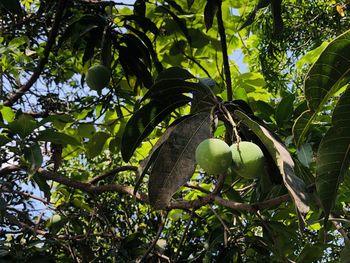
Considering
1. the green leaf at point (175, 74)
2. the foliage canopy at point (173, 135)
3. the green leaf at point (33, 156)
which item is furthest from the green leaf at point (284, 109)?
the green leaf at point (33, 156)

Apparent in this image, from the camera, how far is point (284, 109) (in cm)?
178

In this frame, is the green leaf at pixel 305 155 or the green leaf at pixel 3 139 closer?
the green leaf at pixel 305 155

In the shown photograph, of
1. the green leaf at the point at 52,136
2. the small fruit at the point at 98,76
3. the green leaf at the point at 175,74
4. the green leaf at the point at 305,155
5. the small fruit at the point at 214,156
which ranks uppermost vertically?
the small fruit at the point at 98,76

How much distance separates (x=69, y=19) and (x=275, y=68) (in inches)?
99.6

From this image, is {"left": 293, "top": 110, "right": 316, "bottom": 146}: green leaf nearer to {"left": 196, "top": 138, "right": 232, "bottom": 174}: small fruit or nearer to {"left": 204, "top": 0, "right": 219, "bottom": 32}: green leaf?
{"left": 196, "top": 138, "right": 232, "bottom": 174}: small fruit

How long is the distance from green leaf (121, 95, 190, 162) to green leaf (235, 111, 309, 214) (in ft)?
0.91

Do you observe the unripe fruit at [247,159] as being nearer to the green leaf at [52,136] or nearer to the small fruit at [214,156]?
the small fruit at [214,156]

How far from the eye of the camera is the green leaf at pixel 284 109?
178 centimetres

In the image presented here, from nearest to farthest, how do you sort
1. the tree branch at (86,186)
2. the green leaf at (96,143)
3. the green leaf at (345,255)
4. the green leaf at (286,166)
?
the green leaf at (286,166) → the green leaf at (345,255) → the tree branch at (86,186) → the green leaf at (96,143)

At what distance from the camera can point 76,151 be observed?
2736mm

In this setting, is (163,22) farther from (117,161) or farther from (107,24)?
(117,161)

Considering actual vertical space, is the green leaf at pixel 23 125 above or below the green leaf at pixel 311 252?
above

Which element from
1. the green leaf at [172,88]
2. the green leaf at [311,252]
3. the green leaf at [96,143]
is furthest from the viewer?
the green leaf at [96,143]

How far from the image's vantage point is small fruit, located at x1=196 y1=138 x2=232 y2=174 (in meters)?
1.04
